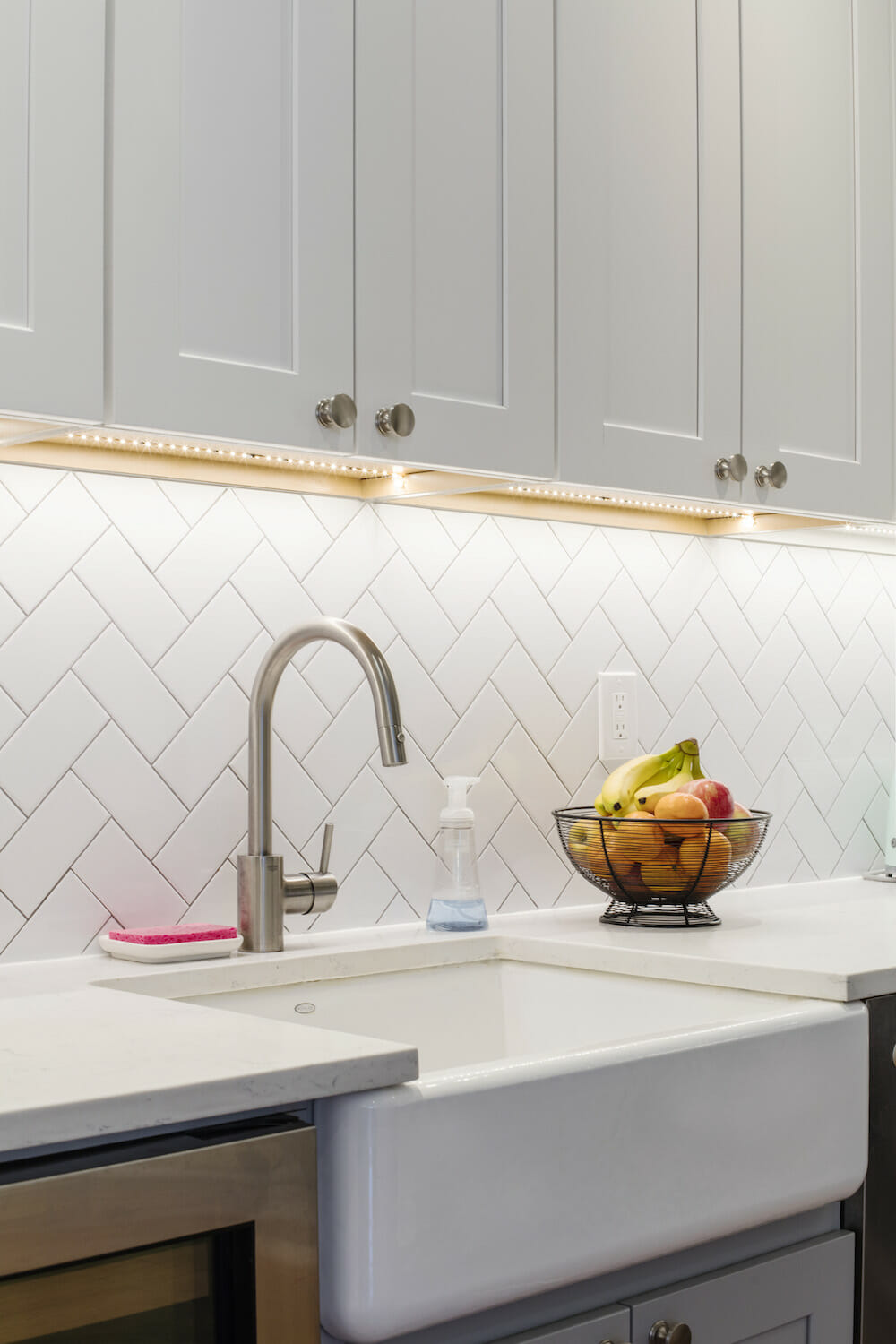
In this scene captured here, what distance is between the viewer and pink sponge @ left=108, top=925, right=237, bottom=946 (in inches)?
62.4

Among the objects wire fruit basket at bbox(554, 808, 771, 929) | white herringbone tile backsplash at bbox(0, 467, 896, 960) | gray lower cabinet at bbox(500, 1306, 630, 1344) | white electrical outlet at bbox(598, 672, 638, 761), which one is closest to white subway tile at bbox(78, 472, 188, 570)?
white herringbone tile backsplash at bbox(0, 467, 896, 960)

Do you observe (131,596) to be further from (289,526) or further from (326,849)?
(326,849)

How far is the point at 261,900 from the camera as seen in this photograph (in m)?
1.67

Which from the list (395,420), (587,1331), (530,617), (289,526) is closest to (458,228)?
(395,420)

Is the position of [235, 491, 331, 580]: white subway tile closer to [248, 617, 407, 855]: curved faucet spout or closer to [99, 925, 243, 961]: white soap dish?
[248, 617, 407, 855]: curved faucet spout

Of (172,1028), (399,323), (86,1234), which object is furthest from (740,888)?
(86,1234)

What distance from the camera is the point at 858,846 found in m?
2.62

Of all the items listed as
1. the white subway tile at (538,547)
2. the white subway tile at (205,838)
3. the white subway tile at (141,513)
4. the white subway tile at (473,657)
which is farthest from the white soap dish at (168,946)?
the white subway tile at (538,547)

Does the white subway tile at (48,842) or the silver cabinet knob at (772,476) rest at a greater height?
the silver cabinet knob at (772,476)

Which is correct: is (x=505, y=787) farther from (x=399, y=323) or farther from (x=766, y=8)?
(x=766, y=8)

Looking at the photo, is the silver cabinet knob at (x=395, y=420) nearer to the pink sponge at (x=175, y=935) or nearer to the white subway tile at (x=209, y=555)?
the white subway tile at (x=209, y=555)

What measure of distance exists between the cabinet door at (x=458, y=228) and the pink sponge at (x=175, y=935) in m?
0.54

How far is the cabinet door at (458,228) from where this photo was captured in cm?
158

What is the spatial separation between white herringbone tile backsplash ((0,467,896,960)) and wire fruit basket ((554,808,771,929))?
187 mm
